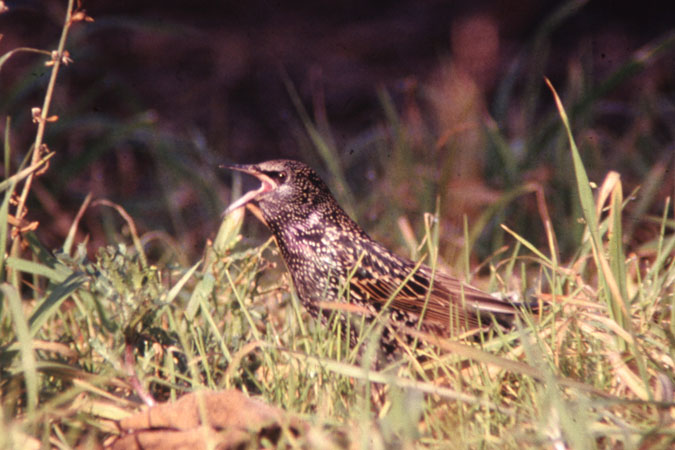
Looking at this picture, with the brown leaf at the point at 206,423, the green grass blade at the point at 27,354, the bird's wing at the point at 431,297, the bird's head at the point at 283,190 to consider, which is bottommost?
the bird's wing at the point at 431,297

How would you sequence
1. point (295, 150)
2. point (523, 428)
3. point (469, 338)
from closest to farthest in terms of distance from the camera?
point (523, 428) → point (469, 338) → point (295, 150)

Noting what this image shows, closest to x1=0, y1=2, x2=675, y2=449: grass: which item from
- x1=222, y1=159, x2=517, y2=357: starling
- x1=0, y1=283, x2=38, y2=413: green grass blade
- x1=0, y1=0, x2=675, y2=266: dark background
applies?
x1=0, y1=283, x2=38, y2=413: green grass blade

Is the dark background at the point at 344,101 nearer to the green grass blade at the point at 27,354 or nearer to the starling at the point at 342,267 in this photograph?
the starling at the point at 342,267

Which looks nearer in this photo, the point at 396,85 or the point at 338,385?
the point at 338,385

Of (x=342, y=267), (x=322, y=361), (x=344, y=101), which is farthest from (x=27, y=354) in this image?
(x=344, y=101)

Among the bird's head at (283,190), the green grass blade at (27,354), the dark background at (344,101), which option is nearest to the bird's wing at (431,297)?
the bird's head at (283,190)

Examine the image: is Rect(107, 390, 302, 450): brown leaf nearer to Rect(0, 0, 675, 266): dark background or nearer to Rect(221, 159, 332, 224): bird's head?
Rect(221, 159, 332, 224): bird's head

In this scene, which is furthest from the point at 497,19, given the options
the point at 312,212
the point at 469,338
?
the point at 469,338

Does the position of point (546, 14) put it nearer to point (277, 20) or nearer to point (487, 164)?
point (277, 20)
